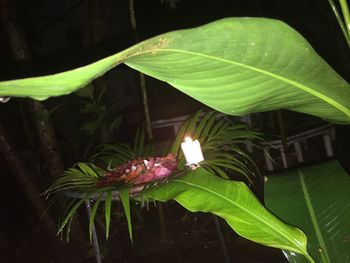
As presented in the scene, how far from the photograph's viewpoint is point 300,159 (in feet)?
7.83

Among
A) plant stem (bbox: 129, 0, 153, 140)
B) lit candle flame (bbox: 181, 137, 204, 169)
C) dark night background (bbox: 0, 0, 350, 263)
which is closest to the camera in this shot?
lit candle flame (bbox: 181, 137, 204, 169)

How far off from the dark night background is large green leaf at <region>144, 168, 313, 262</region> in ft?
3.57

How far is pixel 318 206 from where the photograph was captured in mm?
809

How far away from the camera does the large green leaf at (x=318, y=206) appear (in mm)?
775

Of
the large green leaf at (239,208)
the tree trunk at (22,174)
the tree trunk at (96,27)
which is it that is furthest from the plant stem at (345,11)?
the tree trunk at (22,174)

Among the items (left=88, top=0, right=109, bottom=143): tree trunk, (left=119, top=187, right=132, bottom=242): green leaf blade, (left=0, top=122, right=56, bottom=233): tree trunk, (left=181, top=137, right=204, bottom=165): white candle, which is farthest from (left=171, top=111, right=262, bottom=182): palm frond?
(left=0, top=122, right=56, bottom=233): tree trunk

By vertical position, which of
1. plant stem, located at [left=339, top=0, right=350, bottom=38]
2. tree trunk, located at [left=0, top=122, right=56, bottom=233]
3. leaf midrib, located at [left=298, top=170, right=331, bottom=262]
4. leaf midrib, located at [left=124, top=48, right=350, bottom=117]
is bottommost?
tree trunk, located at [left=0, top=122, right=56, bottom=233]

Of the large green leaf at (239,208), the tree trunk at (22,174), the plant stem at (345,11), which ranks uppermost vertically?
the plant stem at (345,11)

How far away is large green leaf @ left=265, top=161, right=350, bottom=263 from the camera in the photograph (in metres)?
0.77

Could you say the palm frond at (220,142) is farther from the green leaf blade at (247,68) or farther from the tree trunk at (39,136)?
the tree trunk at (39,136)

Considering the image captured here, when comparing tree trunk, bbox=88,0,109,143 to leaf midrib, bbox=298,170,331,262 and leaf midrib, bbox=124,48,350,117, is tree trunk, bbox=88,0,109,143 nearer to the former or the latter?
leaf midrib, bbox=298,170,331,262

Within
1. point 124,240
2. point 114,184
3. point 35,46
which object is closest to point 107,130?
point 124,240

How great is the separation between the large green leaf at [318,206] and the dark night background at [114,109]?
0.90 m

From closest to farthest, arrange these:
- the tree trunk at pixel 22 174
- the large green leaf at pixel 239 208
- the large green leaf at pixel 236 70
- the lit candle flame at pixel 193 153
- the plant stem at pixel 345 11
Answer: the large green leaf at pixel 236 70, the plant stem at pixel 345 11, the large green leaf at pixel 239 208, the lit candle flame at pixel 193 153, the tree trunk at pixel 22 174
